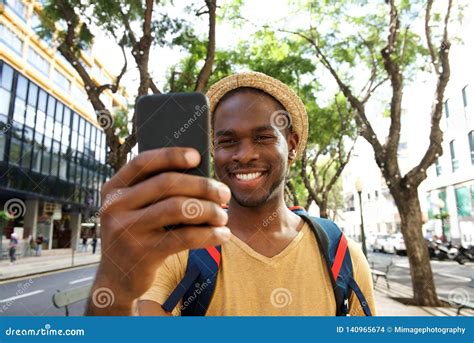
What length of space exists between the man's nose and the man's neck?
27 centimetres

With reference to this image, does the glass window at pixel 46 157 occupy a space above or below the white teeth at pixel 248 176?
above

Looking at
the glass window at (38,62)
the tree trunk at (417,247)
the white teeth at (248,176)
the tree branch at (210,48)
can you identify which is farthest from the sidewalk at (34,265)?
the white teeth at (248,176)

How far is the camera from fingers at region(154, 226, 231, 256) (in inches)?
32.1

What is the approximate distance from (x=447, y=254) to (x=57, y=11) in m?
21.1

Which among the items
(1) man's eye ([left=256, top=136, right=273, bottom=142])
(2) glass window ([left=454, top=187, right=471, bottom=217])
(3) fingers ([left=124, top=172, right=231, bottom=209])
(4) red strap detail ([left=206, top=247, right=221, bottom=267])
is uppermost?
(2) glass window ([left=454, top=187, right=471, bottom=217])

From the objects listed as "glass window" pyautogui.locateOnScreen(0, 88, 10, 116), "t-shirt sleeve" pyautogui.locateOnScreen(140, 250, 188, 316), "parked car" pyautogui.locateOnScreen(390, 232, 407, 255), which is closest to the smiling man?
"t-shirt sleeve" pyautogui.locateOnScreen(140, 250, 188, 316)

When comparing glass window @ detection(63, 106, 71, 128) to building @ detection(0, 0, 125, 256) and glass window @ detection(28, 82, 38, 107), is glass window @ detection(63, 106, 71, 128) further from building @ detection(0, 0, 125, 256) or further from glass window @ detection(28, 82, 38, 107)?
glass window @ detection(28, 82, 38, 107)

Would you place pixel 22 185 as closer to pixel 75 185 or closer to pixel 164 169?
pixel 75 185

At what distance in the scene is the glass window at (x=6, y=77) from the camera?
54.5 ft

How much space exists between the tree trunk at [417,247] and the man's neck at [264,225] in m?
7.30

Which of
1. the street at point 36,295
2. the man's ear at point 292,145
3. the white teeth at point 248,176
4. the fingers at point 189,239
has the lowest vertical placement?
the street at point 36,295

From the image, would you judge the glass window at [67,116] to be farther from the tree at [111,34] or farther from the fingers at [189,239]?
the fingers at [189,239]

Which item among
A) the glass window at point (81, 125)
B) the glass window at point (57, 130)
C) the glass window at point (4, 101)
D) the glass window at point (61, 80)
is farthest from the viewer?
the glass window at point (81, 125)

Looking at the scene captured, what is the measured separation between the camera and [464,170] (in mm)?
22500
